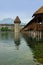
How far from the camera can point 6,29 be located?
347 ft

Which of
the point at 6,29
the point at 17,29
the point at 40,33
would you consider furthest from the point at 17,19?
the point at 40,33

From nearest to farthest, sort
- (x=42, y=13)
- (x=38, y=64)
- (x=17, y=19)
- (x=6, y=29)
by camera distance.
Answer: (x=38, y=64)
(x=42, y=13)
(x=17, y=19)
(x=6, y=29)

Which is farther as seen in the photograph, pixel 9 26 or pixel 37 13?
pixel 9 26

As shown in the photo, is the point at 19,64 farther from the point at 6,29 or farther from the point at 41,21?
the point at 6,29

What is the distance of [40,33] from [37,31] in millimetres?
699

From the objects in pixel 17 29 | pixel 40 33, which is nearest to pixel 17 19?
pixel 17 29

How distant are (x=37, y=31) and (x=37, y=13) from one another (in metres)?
3.33

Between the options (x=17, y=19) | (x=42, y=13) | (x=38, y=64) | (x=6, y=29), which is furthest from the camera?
(x=6, y=29)

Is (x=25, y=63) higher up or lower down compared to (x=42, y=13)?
lower down

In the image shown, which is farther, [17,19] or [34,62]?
[17,19]

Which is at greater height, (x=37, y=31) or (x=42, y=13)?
(x=42, y=13)

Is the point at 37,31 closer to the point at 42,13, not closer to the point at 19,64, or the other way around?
the point at 42,13

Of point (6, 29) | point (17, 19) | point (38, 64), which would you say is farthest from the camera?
point (6, 29)

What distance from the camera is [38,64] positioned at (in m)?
12.7
